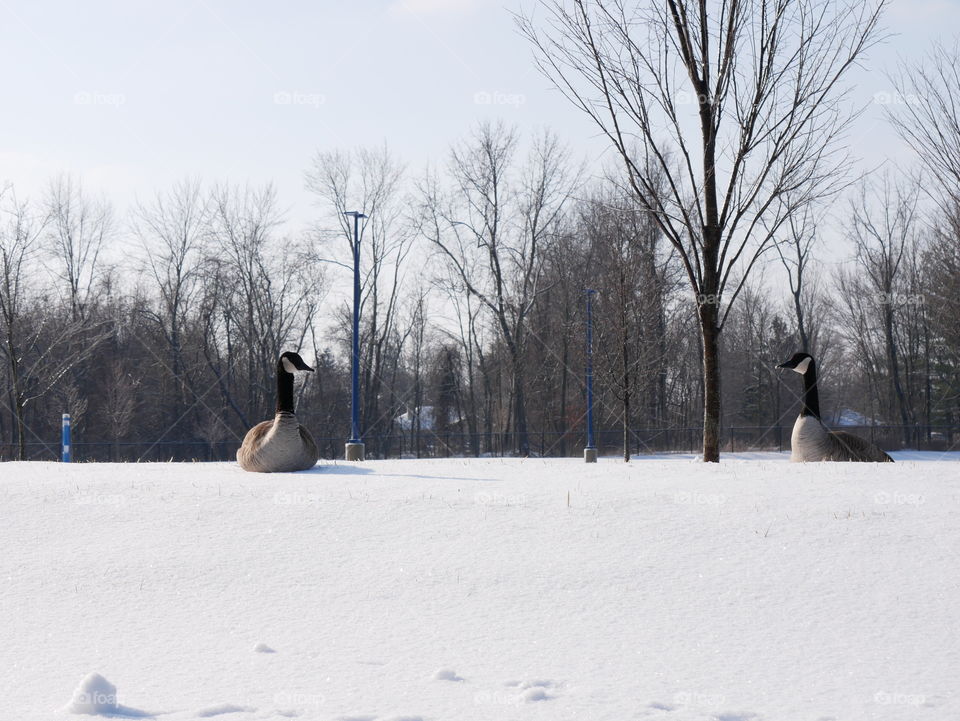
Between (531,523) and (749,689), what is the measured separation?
3234 millimetres

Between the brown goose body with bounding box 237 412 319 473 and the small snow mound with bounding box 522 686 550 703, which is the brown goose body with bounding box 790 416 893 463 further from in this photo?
the small snow mound with bounding box 522 686 550 703

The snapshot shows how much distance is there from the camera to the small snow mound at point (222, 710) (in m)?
4.88

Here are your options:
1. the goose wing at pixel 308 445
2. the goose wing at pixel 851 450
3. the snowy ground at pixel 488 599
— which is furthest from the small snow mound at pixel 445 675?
the goose wing at pixel 851 450

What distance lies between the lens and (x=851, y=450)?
40.6 ft


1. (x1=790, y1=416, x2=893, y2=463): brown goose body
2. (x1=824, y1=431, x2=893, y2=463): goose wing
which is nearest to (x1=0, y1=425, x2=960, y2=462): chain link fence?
(x1=824, y1=431, x2=893, y2=463): goose wing

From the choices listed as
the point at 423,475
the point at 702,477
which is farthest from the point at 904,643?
the point at 423,475

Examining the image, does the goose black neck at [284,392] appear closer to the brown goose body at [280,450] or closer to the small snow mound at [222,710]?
the brown goose body at [280,450]

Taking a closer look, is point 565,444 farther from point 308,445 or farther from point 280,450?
point 280,450

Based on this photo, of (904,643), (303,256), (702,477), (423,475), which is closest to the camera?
(904,643)

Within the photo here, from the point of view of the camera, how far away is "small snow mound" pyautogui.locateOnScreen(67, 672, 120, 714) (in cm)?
486

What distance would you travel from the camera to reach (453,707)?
497 cm

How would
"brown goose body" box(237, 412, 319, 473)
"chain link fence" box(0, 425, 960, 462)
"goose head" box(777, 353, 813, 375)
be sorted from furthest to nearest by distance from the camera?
"chain link fence" box(0, 425, 960, 462) → "goose head" box(777, 353, 813, 375) → "brown goose body" box(237, 412, 319, 473)

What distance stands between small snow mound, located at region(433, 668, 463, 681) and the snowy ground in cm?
1

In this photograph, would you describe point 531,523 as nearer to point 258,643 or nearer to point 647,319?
point 258,643
